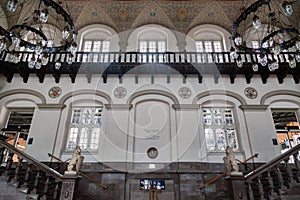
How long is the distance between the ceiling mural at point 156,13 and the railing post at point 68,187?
930cm

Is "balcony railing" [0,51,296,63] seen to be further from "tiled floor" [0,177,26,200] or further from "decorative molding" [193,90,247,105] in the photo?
"tiled floor" [0,177,26,200]

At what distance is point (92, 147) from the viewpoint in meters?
10.2

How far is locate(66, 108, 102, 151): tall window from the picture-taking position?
33.8ft

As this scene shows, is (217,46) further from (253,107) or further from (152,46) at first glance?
(253,107)

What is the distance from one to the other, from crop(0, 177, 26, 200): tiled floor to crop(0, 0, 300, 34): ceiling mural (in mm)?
9680

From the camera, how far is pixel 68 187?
20.9 feet

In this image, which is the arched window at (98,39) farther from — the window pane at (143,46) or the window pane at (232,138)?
the window pane at (232,138)

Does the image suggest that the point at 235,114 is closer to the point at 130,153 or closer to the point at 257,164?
the point at 257,164

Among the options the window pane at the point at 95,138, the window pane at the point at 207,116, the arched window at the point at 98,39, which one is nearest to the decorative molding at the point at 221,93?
the window pane at the point at 207,116

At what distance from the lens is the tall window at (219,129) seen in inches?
402

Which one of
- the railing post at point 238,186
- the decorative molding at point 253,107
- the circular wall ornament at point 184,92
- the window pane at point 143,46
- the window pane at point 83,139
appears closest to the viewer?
the railing post at point 238,186

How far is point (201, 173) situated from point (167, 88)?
418 centimetres

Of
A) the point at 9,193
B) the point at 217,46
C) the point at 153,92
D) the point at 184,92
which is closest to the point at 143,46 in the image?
the point at 153,92

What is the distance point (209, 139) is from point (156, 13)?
782cm
